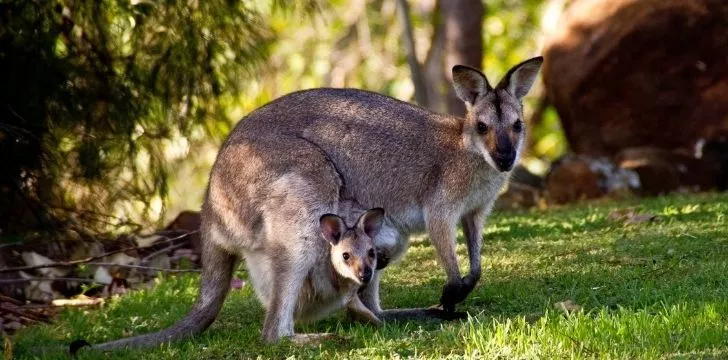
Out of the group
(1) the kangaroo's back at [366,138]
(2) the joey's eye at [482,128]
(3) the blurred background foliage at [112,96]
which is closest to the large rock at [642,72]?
(3) the blurred background foliage at [112,96]

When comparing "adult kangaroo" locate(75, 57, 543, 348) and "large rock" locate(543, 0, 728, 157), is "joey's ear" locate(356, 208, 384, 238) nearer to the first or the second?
"adult kangaroo" locate(75, 57, 543, 348)

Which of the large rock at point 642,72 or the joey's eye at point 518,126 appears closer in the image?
the joey's eye at point 518,126

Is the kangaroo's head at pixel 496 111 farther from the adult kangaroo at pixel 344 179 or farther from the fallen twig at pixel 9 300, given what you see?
the fallen twig at pixel 9 300

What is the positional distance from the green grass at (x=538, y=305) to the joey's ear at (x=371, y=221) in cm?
55

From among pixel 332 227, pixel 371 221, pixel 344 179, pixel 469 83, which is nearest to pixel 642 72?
pixel 469 83

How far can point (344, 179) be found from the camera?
7012 mm

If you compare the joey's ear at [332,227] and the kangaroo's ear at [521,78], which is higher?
the kangaroo's ear at [521,78]

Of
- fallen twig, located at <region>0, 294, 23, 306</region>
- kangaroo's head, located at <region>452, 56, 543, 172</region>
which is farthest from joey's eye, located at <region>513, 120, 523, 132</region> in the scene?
fallen twig, located at <region>0, 294, 23, 306</region>

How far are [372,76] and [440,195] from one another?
12.6 metres

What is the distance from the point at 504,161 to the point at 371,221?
0.88m

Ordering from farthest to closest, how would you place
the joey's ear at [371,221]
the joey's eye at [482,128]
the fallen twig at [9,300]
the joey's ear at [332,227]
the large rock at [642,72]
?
the large rock at [642,72], the fallen twig at [9,300], the joey's eye at [482,128], the joey's ear at [371,221], the joey's ear at [332,227]

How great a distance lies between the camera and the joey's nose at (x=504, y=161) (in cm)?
691

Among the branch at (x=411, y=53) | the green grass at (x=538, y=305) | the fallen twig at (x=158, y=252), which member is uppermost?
the branch at (x=411, y=53)

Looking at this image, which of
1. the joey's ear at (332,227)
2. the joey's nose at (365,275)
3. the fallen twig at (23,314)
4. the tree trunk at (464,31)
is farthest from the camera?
the tree trunk at (464,31)
